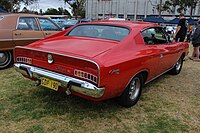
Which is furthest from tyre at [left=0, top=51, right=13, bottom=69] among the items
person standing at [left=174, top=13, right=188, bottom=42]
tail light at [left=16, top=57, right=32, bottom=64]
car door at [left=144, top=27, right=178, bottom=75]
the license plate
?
person standing at [left=174, top=13, right=188, bottom=42]

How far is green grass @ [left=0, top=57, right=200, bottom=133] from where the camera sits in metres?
3.04

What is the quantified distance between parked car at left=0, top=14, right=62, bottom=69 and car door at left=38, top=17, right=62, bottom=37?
0.03 m

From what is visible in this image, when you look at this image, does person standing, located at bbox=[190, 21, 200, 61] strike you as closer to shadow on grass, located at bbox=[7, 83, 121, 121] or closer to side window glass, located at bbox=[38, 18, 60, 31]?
side window glass, located at bbox=[38, 18, 60, 31]

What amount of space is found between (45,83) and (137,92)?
1601 millimetres

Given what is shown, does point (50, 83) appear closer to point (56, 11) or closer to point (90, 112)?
point (90, 112)

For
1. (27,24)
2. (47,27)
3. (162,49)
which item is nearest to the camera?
(162,49)

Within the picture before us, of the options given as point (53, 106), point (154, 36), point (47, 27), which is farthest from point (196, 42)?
point (53, 106)

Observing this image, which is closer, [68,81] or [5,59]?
[68,81]

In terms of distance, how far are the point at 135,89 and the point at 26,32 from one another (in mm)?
3772

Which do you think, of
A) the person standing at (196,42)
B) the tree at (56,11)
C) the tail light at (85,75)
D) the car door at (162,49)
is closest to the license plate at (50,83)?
the tail light at (85,75)

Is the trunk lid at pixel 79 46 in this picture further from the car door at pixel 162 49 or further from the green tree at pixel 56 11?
the green tree at pixel 56 11

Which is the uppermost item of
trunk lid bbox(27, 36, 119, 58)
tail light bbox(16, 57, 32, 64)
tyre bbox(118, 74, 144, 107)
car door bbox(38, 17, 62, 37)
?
car door bbox(38, 17, 62, 37)

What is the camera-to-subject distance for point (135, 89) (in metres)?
3.80

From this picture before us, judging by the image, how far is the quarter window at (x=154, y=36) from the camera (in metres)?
4.04
